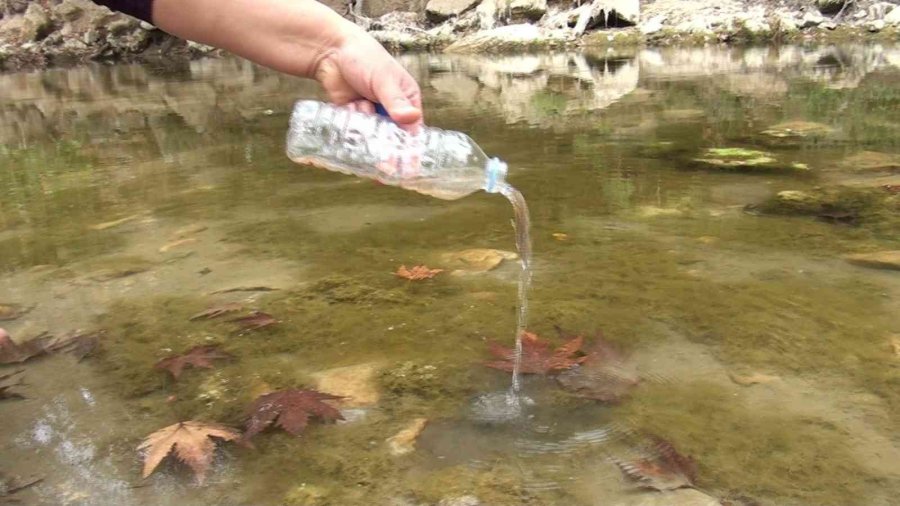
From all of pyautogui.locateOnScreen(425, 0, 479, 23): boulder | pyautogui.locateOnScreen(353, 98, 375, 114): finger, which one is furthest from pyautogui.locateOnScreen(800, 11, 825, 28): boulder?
pyautogui.locateOnScreen(353, 98, 375, 114): finger

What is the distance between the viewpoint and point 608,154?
186 inches

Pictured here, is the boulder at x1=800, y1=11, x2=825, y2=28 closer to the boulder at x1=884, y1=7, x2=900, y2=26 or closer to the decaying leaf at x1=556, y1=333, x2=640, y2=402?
the boulder at x1=884, y1=7, x2=900, y2=26

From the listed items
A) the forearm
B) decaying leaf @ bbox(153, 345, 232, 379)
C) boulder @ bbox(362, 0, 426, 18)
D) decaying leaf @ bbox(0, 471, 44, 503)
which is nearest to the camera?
decaying leaf @ bbox(0, 471, 44, 503)

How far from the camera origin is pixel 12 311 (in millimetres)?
2650

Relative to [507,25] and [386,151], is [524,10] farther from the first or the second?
[386,151]

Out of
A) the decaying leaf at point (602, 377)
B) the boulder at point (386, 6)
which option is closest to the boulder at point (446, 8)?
the boulder at point (386, 6)

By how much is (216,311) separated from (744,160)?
3.28m

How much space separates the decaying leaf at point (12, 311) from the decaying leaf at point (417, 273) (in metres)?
1.43

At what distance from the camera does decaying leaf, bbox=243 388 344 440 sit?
1.81m

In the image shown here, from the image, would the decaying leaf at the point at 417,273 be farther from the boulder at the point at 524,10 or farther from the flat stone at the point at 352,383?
the boulder at the point at 524,10

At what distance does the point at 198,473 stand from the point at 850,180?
355 cm

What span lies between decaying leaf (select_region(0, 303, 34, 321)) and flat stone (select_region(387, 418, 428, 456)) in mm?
1719

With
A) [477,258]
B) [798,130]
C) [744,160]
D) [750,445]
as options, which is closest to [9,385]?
[477,258]

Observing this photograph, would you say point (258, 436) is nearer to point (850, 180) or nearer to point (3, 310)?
point (3, 310)
